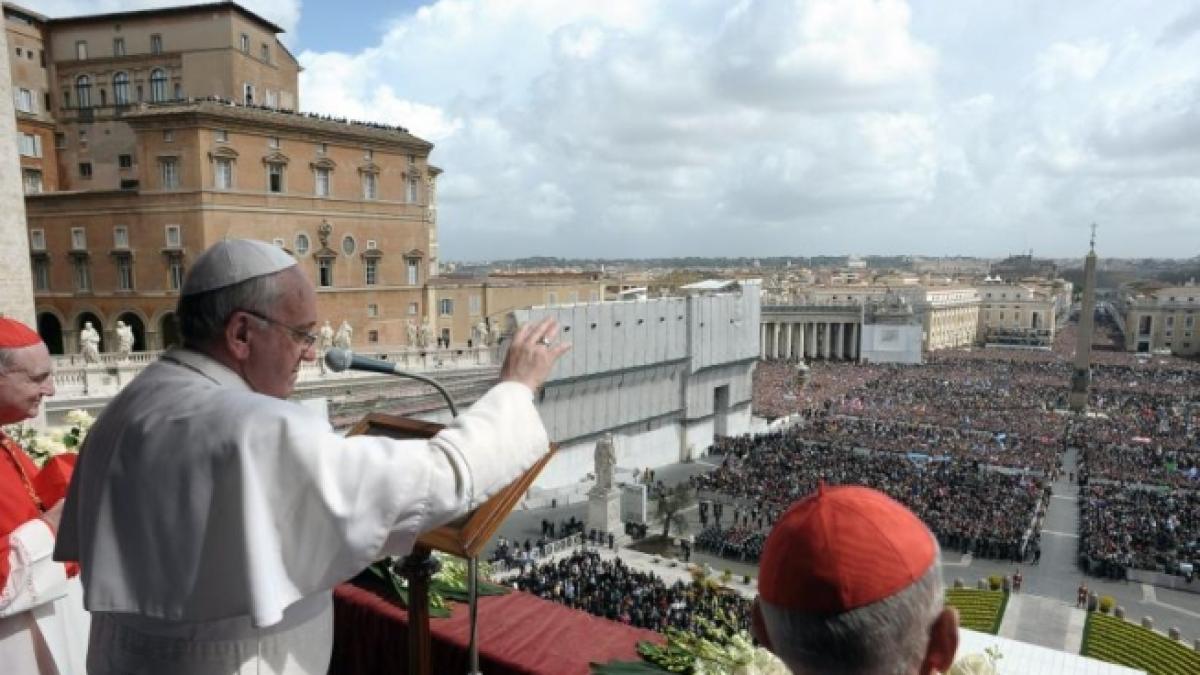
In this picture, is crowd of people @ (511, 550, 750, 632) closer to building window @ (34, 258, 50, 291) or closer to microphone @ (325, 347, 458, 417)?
microphone @ (325, 347, 458, 417)

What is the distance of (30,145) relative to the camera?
93.4 ft

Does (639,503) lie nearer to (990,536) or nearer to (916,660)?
(990,536)

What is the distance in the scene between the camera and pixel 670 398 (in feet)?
122

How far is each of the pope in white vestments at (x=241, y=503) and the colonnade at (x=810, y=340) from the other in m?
81.4

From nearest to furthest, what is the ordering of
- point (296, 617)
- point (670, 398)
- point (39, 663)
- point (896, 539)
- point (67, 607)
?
point (896, 539), point (296, 617), point (39, 663), point (67, 607), point (670, 398)

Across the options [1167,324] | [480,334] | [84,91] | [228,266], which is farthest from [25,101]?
[1167,324]

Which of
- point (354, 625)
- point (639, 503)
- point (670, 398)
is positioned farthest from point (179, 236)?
point (354, 625)

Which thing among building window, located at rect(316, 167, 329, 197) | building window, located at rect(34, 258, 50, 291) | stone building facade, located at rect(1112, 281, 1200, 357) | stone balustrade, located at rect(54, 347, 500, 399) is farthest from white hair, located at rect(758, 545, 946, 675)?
stone building facade, located at rect(1112, 281, 1200, 357)

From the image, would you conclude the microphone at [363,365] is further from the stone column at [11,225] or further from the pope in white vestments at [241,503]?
the stone column at [11,225]

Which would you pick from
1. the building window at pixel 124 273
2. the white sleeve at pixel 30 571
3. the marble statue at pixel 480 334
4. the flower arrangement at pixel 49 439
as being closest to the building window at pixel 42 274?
the building window at pixel 124 273

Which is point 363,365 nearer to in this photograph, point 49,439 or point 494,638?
point 494,638

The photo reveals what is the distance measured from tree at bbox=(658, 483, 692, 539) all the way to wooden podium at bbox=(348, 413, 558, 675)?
2246 centimetres

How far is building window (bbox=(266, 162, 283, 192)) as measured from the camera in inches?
1111

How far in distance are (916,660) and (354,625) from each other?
3.49 m
